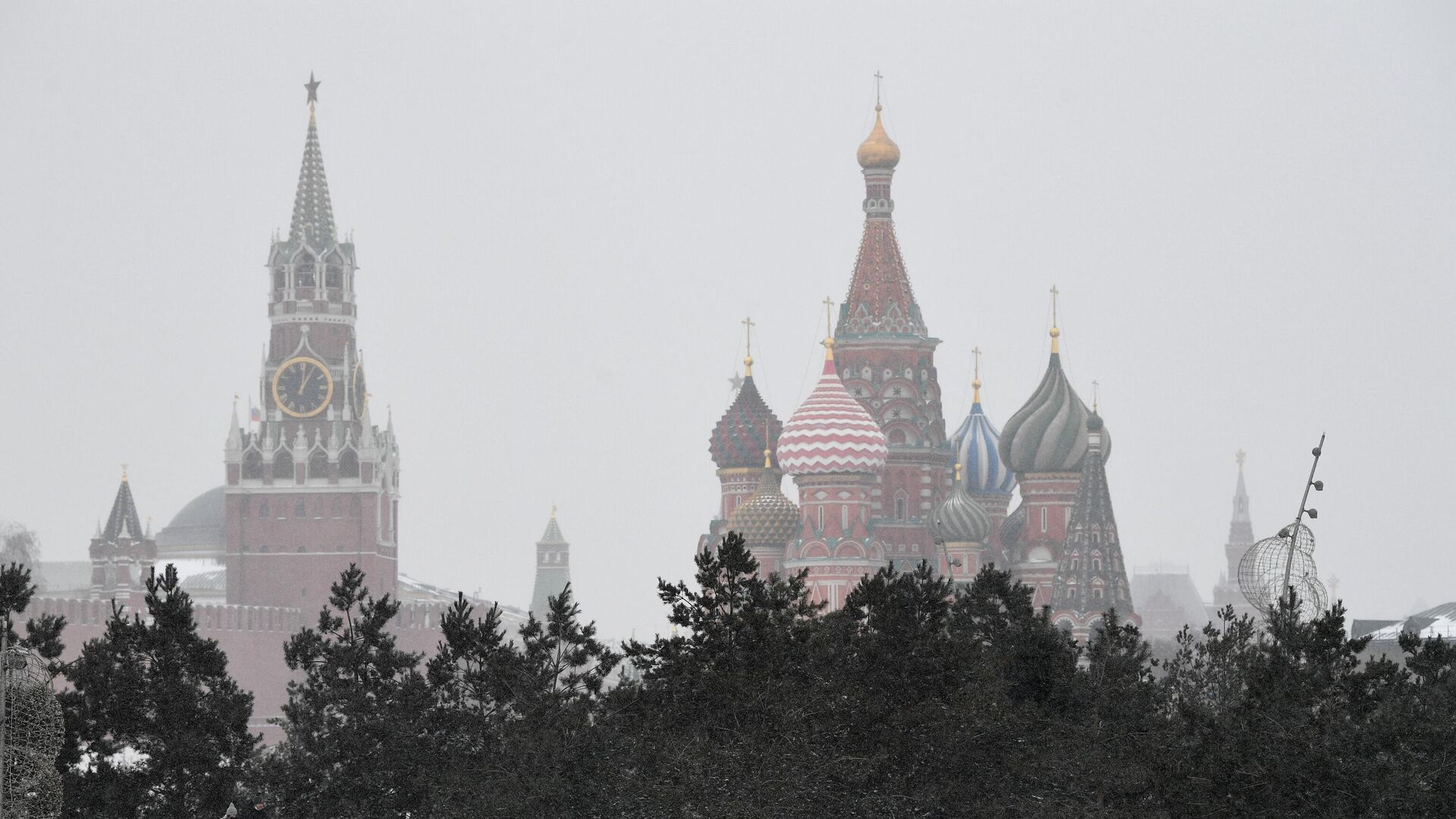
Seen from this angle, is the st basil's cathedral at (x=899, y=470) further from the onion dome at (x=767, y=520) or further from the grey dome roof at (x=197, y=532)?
the grey dome roof at (x=197, y=532)

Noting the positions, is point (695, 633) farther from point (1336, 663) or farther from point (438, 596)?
point (438, 596)

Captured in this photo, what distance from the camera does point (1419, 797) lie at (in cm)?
3519

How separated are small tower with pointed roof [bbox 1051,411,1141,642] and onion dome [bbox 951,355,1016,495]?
36.3 ft

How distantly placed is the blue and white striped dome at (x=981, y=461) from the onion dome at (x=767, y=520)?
11388 millimetres

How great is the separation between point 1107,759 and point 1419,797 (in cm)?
508

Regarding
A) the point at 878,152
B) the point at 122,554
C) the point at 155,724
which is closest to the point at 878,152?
the point at 878,152

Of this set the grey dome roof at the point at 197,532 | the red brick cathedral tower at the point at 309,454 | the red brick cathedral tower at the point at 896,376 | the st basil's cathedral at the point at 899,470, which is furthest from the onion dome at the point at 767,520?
the grey dome roof at the point at 197,532

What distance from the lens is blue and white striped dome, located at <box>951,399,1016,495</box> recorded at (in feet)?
406

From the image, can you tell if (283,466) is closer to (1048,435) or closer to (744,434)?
(744,434)

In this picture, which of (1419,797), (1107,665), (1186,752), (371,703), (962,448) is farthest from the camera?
(962,448)

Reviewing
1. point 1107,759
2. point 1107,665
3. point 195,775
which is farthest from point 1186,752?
point 195,775

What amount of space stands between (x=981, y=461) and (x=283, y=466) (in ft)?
124

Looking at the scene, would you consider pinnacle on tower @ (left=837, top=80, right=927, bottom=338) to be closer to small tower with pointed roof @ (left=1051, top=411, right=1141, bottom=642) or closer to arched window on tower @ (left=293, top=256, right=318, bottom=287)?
small tower with pointed roof @ (left=1051, top=411, right=1141, bottom=642)

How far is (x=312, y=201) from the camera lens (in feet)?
483
